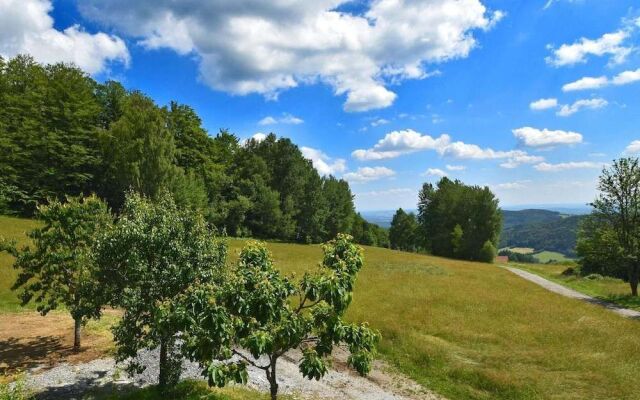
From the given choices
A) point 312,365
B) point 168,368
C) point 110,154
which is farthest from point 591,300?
point 110,154

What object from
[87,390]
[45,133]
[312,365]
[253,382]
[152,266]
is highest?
[45,133]

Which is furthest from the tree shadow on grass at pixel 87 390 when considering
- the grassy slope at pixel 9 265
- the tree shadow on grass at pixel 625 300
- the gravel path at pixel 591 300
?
the tree shadow on grass at pixel 625 300

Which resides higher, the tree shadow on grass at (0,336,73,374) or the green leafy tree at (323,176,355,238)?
the green leafy tree at (323,176,355,238)

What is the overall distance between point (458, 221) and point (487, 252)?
1276cm

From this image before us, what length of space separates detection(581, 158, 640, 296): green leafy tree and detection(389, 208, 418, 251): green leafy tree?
94679 millimetres

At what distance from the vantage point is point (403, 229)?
137750mm

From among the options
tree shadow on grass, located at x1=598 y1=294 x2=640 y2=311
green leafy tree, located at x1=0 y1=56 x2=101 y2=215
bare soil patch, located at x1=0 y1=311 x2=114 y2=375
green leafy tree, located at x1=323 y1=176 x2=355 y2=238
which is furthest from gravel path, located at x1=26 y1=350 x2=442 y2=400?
green leafy tree, located at x1=323 y1=176 x2=355 y2=238

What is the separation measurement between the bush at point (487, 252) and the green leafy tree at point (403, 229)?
A: 4160cm

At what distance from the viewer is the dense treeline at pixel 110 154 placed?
177 ft

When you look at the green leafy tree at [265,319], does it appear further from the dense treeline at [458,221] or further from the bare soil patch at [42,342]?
the dense treeline at [458,221]

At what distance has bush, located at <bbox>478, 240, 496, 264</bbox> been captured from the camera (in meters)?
91.3

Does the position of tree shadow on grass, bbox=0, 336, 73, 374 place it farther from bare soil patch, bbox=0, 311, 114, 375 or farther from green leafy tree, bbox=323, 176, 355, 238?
green leafy tree, bbox=323, 176, 355, 238

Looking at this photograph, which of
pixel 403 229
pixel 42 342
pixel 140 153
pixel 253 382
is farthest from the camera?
pixel 403 229

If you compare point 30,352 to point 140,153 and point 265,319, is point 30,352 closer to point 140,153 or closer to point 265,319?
point 265,319
